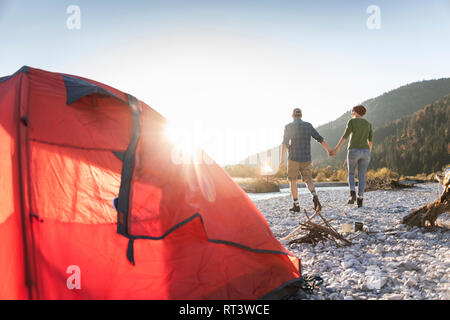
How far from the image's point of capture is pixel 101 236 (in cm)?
255

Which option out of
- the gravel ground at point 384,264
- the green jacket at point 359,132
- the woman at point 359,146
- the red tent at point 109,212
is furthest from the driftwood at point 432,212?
the red tent at point 109,212

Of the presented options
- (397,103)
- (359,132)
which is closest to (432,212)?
(359,132)

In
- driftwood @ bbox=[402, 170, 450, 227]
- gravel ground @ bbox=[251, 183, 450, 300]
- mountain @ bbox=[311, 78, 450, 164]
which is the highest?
mountain @ bbox=[311, 78, 450, 164]

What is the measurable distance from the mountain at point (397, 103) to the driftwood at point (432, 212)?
285 feet

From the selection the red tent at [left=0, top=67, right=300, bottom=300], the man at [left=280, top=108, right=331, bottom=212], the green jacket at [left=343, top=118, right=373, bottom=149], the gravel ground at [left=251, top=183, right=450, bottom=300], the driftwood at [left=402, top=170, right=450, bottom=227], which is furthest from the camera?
the man at [left=280, top=108, right=331, bottom=212]

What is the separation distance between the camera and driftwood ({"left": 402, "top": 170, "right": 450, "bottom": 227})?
173 inches

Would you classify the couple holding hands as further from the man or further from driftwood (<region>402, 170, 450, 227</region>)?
driftwood (<region>402, 170, 450, 227</region>)

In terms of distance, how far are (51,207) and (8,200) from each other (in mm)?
313

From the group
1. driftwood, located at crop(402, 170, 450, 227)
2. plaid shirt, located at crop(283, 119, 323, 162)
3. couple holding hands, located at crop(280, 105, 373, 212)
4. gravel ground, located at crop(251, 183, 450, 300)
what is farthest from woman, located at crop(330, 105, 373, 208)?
driftwood, located at crop(402, 170, 450, 227)

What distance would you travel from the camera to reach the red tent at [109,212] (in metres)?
2.21

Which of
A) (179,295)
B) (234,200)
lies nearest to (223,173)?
(234,200)

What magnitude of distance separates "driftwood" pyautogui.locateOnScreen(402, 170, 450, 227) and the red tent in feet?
9.98

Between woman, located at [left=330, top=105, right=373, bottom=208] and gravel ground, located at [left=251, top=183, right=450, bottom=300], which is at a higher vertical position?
woman, located at [left=330, top=105, right=373, bottom=208]

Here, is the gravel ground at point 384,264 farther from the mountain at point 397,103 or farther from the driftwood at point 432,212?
the mountain at point 397,103
